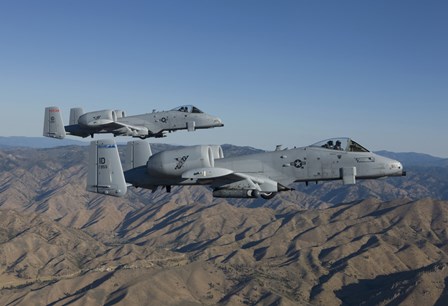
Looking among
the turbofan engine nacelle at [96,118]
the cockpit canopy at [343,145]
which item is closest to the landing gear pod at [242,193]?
the cockpit canopy at [343,145]

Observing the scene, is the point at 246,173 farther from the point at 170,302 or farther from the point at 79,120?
the point at 170,302

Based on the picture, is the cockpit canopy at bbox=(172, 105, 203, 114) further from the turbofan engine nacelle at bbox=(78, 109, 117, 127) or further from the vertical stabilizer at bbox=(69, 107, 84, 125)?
the vertical stabilizer at bbox=(69, 107, 84, 125)

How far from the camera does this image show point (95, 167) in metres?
32.0

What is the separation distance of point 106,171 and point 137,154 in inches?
206

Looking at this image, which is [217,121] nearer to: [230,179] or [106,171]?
[230,179]

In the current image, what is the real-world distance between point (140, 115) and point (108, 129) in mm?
3582

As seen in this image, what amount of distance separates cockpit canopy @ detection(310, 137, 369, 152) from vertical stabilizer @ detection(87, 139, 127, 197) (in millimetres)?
14237

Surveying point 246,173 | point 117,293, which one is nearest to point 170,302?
point 117,293

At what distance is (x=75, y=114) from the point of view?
49.0 m

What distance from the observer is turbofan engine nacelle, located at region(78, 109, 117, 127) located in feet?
148

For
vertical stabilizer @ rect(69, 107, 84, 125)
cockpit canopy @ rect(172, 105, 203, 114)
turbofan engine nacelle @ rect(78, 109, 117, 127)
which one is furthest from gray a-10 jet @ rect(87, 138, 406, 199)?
vertical stabilizer @ rect(69, 107, 84, 125)

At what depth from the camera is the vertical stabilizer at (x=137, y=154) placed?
36.8m

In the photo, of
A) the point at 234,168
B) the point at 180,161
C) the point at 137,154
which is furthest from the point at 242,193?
the point at 137,154

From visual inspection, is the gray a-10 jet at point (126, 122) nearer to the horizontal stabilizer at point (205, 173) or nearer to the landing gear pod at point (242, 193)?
the horizontal stabilizer at point (205, 173)
